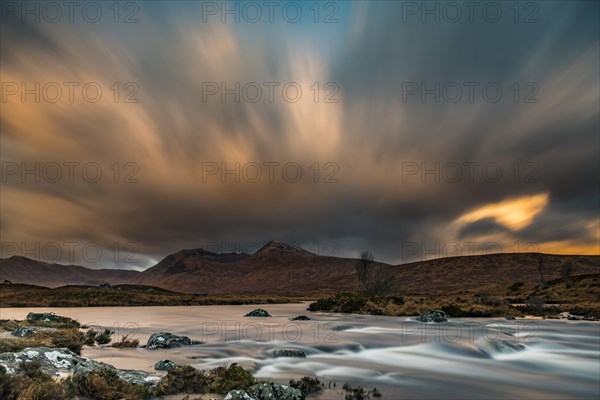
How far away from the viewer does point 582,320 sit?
3744 cm

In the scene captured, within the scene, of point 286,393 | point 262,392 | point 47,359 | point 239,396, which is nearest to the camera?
point 239,396

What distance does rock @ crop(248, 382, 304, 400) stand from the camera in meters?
8.83

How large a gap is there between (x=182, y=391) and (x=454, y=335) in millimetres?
21435

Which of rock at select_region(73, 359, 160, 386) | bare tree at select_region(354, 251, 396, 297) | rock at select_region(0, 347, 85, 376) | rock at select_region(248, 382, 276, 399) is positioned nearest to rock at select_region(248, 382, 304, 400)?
rock at select_region(248, 382, 276, 399)

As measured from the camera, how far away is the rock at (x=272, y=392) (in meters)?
8.83

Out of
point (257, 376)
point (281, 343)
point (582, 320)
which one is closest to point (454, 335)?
point (281, 343)

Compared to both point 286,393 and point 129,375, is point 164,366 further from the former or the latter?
point 286,393

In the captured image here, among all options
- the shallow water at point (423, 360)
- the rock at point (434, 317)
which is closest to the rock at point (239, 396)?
the shallow water at point (423, 360)

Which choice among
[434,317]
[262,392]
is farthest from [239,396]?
[434,317]

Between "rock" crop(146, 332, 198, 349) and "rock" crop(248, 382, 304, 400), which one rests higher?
"rock" crop(248, 382, 304, 400)

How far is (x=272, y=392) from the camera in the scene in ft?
29.7

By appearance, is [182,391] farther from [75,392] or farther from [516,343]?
[516,343]

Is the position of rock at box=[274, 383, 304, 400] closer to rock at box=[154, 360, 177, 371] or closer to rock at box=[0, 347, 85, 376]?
rock at box=[154, 360, 177, 371]

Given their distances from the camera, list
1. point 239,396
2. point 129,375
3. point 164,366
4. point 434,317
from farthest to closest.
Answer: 1. point 434,317
2. point 164,366
3. point 129,375
4. point 239,396
